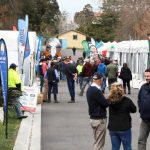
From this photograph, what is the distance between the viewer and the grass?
1168cm

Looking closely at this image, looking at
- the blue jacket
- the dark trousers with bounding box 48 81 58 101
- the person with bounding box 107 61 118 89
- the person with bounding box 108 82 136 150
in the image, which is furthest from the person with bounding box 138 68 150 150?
the person with bounding box 107 61 118 89

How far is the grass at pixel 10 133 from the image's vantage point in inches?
460

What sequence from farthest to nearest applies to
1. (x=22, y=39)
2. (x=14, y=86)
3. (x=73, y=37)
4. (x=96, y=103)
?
(x=73, y=37), (x=22, y=39), (x=14, y=86), (x=96, y=103)

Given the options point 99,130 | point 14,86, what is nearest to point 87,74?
point 14,86

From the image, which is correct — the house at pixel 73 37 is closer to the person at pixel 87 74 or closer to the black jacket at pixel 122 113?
the person at pixel 87 74

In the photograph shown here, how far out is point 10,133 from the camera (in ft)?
44.4

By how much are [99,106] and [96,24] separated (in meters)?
106

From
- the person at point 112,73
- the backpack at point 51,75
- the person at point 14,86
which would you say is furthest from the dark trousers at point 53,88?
the person at point 14,86

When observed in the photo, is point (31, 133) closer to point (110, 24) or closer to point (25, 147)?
point (25, 147)

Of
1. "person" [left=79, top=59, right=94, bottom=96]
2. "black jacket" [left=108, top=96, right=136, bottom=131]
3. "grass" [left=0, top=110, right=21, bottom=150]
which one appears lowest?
"grass" [left=0, top=110, right=21, bottom=150]

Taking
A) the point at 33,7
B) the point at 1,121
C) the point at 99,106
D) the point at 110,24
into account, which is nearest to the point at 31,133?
the point at 1,121

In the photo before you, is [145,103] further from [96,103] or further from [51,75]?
[51,75]

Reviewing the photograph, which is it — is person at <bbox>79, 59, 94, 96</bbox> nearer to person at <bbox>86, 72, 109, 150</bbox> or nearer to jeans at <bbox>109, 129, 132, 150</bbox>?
person at <bbox>86, 72, 109, 150</bbox>

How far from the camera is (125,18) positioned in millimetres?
79438
